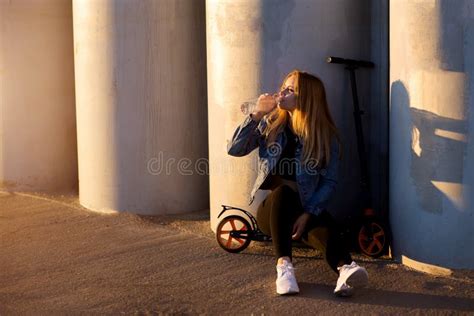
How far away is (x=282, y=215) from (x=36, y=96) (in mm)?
3401

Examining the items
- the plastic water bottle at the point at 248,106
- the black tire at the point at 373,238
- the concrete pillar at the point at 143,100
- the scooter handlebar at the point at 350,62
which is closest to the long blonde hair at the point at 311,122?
the plastic water bottle at the point at 248,106

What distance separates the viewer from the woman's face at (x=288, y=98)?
491 centimetres

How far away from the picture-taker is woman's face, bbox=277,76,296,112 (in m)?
4.91

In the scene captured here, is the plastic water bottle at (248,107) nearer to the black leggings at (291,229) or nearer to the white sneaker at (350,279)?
the black leggings at (291,229)

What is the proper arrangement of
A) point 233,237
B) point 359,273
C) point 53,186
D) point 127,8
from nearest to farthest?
point 359,273, point 233,237, point 127,8, point 53,186

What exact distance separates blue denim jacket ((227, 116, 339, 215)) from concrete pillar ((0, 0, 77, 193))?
112 inches

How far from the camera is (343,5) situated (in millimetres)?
5367

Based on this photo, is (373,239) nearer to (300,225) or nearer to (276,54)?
(300,225)

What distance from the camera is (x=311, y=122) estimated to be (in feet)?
16.2

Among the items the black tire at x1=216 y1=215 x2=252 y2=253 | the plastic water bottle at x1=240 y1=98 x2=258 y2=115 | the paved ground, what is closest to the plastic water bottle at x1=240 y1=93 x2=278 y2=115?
the plastic water bottle at x1=240 y1=98 x2=258 y2=115

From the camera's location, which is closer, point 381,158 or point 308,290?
point 308,290

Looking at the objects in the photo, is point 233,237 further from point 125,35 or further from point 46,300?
point 125,35

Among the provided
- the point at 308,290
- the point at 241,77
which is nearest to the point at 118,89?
→ the point at 241,77

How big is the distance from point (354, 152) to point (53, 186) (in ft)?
10.3
